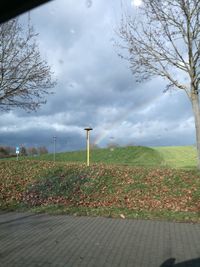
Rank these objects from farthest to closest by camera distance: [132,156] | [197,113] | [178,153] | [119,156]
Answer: [178,153] < [132,156] < [119,156] < [197,113]

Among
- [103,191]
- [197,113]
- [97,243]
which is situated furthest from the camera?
[197,113]

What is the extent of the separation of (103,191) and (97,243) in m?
7.07

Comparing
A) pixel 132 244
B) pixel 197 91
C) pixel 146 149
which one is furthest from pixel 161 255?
pixel 146 149

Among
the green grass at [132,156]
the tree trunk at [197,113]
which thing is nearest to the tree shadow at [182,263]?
the tree trunk at [197,113]

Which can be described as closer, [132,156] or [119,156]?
[119,156]

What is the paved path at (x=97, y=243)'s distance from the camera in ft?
25.2

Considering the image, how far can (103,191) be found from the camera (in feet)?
52.6

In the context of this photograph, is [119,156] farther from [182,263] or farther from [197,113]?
[182,263]

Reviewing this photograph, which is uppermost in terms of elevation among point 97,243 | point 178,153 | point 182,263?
point 178,153

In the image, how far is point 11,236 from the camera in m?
9.80

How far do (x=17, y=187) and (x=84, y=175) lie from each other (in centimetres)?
248

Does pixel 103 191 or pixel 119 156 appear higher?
pixel 119 156

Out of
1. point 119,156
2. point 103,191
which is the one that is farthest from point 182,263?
point 119,156

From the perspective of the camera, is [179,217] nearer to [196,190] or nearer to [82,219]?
[82,219]
